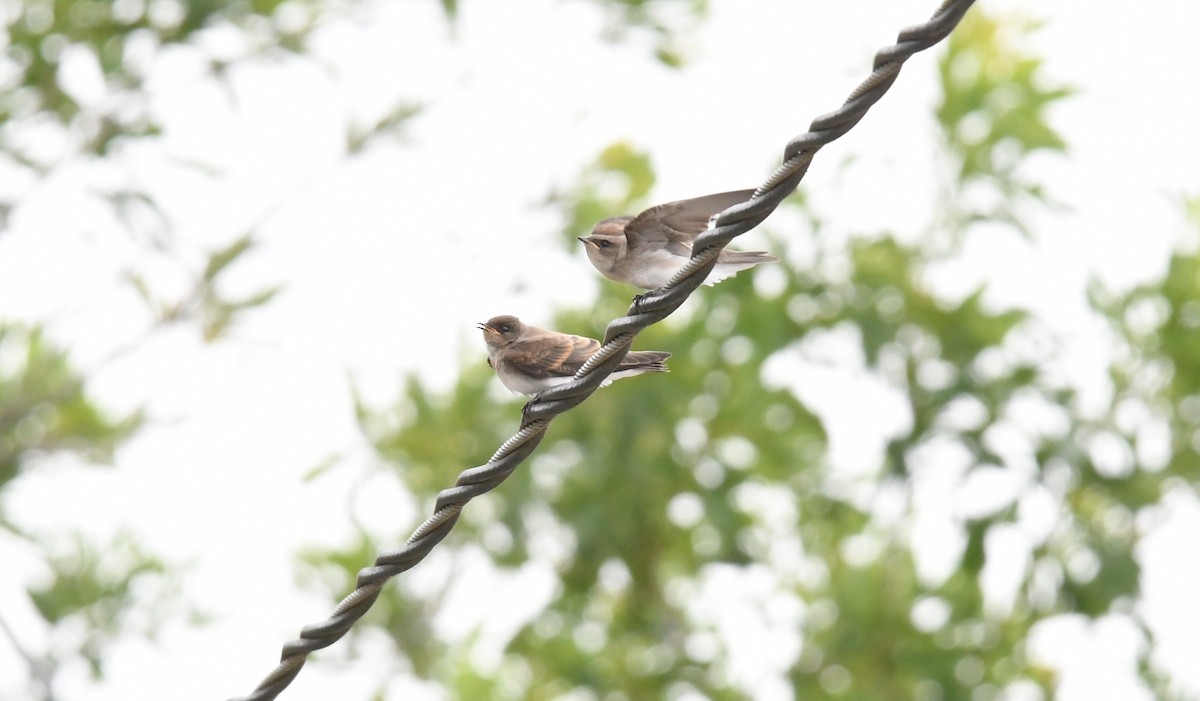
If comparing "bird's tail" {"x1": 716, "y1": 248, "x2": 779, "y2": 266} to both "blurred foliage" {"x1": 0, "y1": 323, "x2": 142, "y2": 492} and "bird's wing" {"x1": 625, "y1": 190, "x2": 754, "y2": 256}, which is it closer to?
"bird's wing" {"x1": 625, "y1": 190, "x2": 754, "y2": 256}

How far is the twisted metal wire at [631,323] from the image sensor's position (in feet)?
8.41

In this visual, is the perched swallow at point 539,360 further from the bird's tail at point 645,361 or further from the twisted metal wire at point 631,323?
the twisted metal wire at point 631,323

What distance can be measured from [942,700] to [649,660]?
61.9 inches

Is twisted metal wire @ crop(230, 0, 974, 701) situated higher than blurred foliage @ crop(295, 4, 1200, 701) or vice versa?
twisted metal wire @ crop(230, 0, 974, 701)

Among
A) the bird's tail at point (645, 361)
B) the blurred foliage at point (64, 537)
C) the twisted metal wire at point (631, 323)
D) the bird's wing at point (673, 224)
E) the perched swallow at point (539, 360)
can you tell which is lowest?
the blurred foliage at point (64, 537)

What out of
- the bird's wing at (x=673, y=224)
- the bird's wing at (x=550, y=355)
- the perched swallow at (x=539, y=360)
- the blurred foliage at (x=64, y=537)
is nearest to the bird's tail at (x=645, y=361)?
the bird's wing at (x=673, y=224)

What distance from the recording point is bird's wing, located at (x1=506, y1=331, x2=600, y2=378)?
460cm

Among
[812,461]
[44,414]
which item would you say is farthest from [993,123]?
[44,414]

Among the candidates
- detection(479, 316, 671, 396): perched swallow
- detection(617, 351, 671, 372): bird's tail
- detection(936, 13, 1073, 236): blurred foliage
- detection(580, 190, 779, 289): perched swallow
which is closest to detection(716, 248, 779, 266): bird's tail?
detection(580, 190, 779, 289): perched swallow

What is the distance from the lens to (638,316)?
281 centimetres

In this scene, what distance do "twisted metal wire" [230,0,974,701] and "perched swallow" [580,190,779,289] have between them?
905 millimetres

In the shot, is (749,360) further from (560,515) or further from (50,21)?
(50,21)

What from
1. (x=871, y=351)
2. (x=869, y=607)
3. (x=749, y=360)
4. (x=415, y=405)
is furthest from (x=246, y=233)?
(x=869, y=607)

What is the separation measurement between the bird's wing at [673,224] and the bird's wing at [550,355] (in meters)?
0.49
